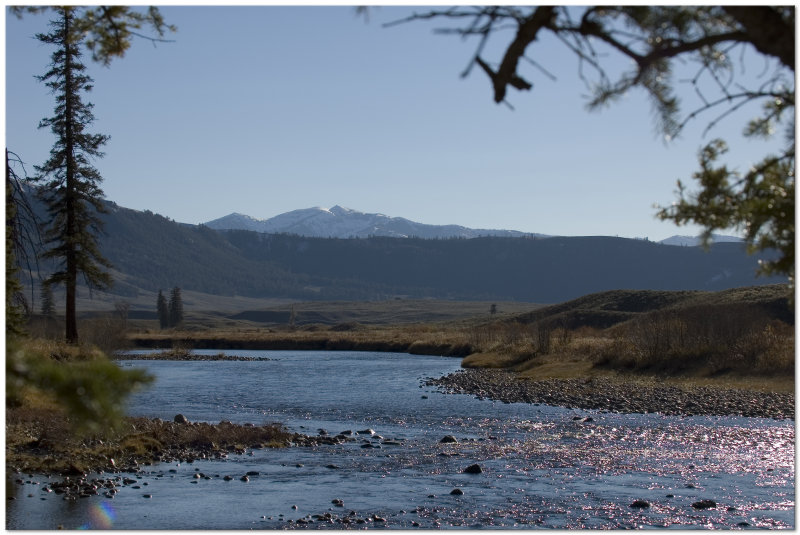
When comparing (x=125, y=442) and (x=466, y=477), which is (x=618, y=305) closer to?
(x=466, y=477)

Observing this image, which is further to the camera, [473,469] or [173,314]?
[173,314]

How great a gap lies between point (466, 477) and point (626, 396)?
18173mm

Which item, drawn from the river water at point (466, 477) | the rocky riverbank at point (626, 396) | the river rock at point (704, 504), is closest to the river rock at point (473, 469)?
the river water at point (466, 477)

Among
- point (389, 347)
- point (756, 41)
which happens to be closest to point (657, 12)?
point (756, 41)

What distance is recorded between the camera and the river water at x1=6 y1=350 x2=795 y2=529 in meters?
15.0

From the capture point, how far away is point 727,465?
65.5 ft

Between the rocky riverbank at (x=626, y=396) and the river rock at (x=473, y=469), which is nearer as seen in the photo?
the river rock at (x=473, y=469)

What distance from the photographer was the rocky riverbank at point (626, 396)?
Answer: 30.0 metres

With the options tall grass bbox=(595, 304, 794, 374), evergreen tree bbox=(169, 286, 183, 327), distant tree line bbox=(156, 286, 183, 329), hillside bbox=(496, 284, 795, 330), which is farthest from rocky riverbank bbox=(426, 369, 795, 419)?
distant tree line bbox=(156, 286, 183, 329)

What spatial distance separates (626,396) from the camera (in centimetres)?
3519

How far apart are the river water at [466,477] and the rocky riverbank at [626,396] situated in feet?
4.93

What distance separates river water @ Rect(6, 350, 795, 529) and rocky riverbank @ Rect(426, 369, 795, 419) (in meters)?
1.50

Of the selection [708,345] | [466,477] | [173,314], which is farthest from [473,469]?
[173,314]

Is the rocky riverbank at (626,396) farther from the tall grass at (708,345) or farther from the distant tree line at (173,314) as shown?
the distant tree line at (173,314)
